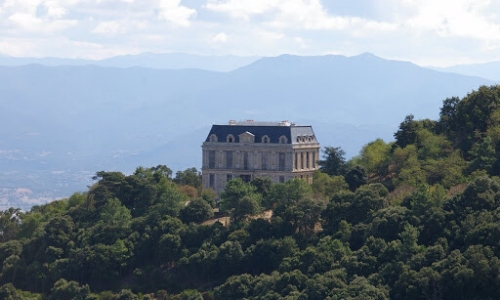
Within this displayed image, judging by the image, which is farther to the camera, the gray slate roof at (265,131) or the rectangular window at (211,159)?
the rectangular window at (211,159)

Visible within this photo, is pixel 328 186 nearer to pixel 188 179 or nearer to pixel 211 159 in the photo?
pixel 211 159

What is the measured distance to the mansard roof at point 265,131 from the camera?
11319cm

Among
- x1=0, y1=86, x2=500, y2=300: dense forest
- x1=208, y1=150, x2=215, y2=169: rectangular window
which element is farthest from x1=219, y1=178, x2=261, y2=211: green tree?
x1=208, y1=150, x2=215, y2=169: rectangular window

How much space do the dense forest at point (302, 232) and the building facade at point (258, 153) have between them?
3.85m

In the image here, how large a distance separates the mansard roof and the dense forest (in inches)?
195

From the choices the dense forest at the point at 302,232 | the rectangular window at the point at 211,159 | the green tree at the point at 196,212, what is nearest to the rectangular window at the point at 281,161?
the dense forest at the point at 302,232

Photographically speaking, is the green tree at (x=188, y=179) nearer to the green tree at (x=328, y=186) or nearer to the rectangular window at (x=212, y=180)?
the rectangular window at (x=212, y=180)

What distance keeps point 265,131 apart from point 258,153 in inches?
92.3

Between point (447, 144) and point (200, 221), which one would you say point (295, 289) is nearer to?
point (200, 221)

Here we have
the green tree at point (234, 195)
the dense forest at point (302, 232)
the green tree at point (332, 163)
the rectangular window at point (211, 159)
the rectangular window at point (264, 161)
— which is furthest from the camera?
the rectangular window at point (211, 159)

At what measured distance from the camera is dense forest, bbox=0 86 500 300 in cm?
7619

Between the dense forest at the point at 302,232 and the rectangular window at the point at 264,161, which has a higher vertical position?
the rectangular window at the point at 264,161

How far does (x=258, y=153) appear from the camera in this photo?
374 feet

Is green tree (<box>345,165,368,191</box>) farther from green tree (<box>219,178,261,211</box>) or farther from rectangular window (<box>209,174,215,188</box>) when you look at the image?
rectangular window (<box>209,174,215,188</box>)
